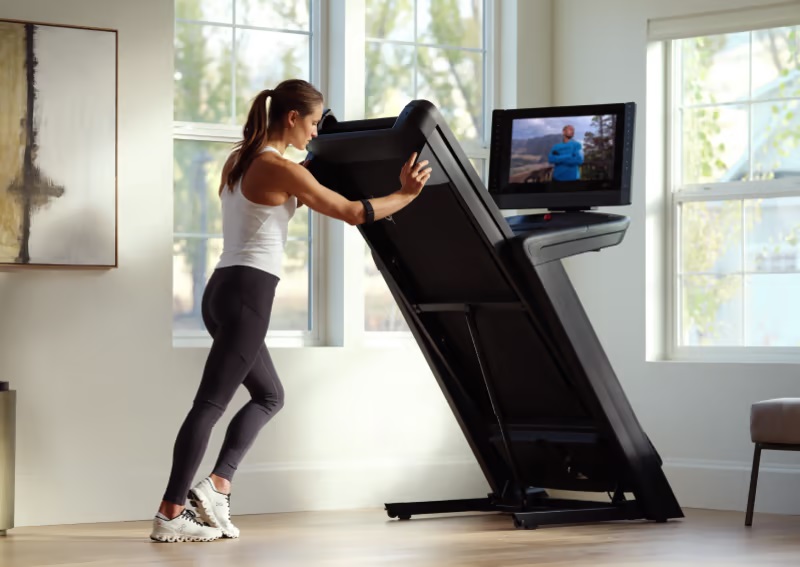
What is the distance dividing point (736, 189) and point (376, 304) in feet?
5.38

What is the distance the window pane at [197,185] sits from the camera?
16.1 ft

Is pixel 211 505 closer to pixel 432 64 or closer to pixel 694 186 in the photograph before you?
pixel 432 64

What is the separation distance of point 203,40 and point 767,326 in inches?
104

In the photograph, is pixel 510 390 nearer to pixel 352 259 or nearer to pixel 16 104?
pixel 352 259

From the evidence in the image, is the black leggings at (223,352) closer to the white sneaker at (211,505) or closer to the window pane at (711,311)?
the white sneaker at (211,505)

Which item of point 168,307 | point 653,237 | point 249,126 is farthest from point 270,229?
point 653,237

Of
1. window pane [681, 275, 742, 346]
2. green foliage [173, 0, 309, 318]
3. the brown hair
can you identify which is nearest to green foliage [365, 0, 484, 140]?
green foliage [173, 0, 309, 318]

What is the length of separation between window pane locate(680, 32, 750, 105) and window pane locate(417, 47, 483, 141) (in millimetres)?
944

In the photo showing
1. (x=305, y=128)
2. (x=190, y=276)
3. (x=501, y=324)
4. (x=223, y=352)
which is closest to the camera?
(x=223, y=352)

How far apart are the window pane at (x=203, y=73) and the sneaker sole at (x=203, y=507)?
5.62ft

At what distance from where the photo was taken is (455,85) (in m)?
5.57

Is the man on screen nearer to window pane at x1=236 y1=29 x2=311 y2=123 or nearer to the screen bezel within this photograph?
the screen bezel

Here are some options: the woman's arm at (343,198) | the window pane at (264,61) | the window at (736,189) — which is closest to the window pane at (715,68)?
the window at (736,189)

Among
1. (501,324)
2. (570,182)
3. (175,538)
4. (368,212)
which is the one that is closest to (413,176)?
(368,212)
